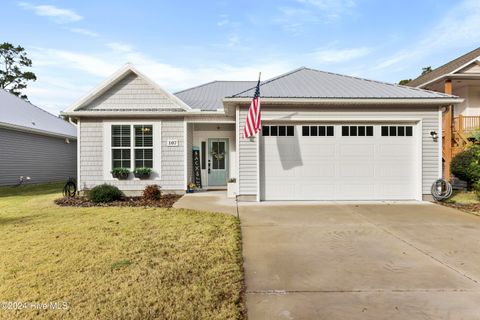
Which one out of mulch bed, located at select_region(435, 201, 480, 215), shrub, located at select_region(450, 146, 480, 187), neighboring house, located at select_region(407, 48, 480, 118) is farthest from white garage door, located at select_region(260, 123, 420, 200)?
neighboring house, located at select_region(407, 48, 480, 118)

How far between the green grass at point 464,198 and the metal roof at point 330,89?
3.41 meters

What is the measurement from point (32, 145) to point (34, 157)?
27.7 inches

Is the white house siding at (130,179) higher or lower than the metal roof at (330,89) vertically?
lower

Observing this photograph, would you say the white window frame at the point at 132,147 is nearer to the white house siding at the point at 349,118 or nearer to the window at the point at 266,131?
the white house siding at the point at 349,118

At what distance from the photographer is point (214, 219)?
661 cm

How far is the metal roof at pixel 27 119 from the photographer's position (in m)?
15.0

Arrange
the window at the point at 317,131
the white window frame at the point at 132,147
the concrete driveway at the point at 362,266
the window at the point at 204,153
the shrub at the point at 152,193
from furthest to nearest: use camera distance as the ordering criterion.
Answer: the window at the point at 204,153 < the white window frame at the point at 132,147 < the shrub at the point at 152,193 < the window at the point at 317,131 < the concrete driveway at the point at 362,266

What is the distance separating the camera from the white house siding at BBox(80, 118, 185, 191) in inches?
430

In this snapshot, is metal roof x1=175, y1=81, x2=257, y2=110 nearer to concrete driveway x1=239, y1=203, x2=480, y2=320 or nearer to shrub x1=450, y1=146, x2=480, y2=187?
concrete driveway x1=239, y1=203, x2=480, y2=320

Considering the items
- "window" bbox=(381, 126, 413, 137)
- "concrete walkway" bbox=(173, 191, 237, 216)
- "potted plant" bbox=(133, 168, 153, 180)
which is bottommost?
"concrete walkway" bbox=(173, 191, 237, 216)

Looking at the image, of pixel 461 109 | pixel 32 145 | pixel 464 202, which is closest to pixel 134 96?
pixel 32 145

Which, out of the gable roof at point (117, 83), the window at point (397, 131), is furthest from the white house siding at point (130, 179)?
the window at point (397, 131)

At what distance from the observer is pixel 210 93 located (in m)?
14.3

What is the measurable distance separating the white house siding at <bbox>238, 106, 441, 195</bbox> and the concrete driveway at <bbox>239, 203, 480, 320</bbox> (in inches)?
92.7
